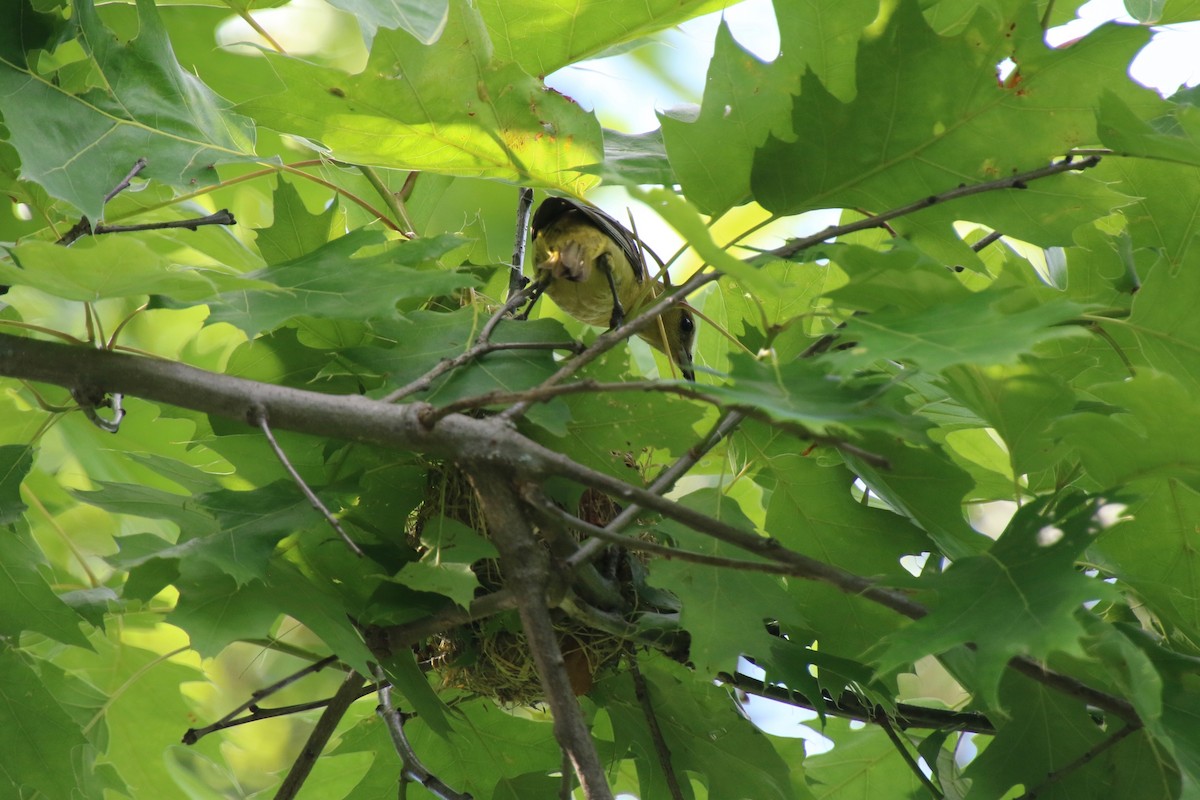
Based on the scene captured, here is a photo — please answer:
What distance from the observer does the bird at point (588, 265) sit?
1.33 metres

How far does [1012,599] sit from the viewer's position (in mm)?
811

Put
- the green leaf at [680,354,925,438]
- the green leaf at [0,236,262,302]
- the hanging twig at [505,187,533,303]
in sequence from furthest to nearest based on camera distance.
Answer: the hanging twig at [505,187,533,303], the green leaf at [0,236,262,302], the green leaf at [680,354,925,438]

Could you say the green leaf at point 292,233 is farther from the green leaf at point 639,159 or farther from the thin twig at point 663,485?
the thin twig at point 663,485

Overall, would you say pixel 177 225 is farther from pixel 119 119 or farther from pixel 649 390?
pixel 649 390

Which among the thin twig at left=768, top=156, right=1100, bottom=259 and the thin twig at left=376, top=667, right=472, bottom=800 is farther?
the thin twig at left=376, top=667, right=472, bottom=800

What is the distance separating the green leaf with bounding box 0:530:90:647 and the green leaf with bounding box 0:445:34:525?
0.03 metres

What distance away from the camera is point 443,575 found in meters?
0.97

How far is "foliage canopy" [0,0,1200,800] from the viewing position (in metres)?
0.85

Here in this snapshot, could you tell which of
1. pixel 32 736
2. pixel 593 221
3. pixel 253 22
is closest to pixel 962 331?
pixel 593 221

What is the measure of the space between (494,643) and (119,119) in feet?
2.14

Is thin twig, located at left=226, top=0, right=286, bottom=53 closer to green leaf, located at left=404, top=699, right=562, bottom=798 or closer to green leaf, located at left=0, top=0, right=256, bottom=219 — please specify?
green leaf, located at left=0, top=0, right=256, bottom=219

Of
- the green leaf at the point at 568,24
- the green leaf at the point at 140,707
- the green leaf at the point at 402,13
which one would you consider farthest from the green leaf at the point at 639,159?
the green leaf at the point at 140,707

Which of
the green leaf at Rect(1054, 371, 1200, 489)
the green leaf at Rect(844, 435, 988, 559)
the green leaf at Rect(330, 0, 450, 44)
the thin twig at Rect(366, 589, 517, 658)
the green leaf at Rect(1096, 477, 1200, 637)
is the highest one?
the green leaf at Rect(330, 0, 450, 44)

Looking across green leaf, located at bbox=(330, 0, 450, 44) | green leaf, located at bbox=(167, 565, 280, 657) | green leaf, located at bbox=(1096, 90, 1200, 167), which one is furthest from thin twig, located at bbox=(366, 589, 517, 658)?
green leaf, located at bbox=(1096, 90, 1200, 167)
